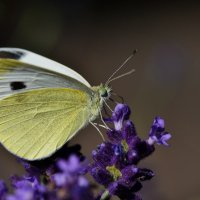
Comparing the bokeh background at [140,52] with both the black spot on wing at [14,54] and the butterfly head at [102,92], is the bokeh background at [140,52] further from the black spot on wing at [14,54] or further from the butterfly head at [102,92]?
the black spot on wing at [14,54]

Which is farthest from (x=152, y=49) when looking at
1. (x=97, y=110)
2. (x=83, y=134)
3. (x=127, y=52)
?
(x=97, y=110)

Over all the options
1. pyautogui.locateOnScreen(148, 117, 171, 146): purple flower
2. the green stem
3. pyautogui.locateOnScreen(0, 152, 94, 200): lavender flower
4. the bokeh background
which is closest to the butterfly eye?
pyautogui.locateOnScreen(148, 117, 171, 146): purple flower

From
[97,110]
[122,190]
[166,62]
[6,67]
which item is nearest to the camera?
[122,190]

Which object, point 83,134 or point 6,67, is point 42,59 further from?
point 83,134

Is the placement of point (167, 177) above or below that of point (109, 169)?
below

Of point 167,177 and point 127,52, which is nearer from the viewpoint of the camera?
point 167,177

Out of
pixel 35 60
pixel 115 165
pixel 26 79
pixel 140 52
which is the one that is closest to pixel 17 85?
pixel 26 79
